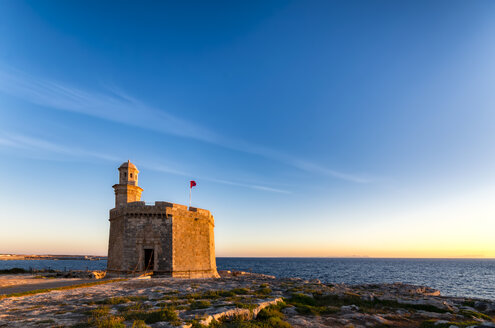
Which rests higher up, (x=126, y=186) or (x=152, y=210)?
(x=126, y=186)

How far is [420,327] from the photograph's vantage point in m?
10.1

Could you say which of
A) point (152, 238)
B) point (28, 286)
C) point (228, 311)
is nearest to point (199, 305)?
point (228, 311)

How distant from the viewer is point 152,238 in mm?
27406

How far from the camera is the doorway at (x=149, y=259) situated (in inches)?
1070

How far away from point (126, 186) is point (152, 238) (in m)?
6.78

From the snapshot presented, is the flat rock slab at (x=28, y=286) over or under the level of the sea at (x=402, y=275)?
over

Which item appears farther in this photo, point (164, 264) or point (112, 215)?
point (112, 215)

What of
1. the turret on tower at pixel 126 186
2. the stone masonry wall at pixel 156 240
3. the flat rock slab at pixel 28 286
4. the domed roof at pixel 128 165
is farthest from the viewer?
the domed roof at pixel 128 165

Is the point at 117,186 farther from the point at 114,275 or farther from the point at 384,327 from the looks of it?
the point at 384,327

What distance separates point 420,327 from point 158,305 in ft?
32.5

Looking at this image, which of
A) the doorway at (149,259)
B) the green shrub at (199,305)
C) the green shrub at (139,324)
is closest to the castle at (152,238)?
the doorway at (149,259)

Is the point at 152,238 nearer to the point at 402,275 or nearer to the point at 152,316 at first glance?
the point at 152,316

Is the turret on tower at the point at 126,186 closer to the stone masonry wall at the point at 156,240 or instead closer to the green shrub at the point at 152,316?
the stone masonry wall at the point at 156,240

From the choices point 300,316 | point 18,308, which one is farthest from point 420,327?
point 18,308
